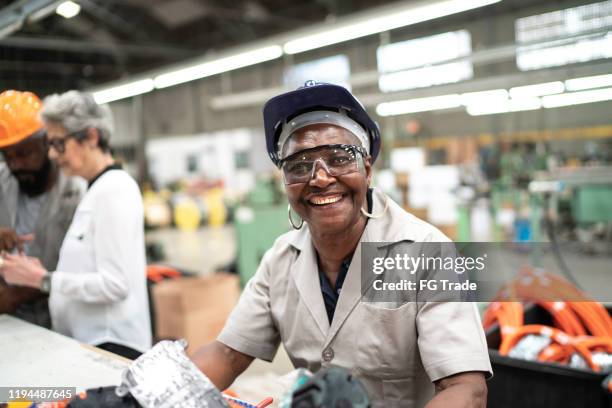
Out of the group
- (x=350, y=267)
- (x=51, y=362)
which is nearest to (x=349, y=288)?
(x=350, y=267)

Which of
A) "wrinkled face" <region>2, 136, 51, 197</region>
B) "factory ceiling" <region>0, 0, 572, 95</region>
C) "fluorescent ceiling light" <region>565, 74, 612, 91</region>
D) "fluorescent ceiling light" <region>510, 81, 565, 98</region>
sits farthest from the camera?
"factory ceiling" <region>0, 0, 572, 95</region>

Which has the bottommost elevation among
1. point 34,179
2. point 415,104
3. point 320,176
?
point 320,176

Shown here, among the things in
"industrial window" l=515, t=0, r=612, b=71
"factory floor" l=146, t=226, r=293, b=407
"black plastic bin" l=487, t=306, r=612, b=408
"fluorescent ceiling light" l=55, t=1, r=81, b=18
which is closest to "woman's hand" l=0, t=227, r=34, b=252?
"fluorescent ceiling light" l=55, t=1, r=81, b=18

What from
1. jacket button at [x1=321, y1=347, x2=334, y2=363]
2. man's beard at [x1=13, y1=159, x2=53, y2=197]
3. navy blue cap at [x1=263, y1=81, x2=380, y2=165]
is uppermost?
navy blue cap at [x1=263, y1=81, x2=380, y2=165]

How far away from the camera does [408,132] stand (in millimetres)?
11344

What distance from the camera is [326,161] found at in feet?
3.85

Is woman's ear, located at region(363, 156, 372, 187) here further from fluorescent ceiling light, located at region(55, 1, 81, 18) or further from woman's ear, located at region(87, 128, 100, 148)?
fluorescent ceiling light, located at region(55, 1, 81, 18)

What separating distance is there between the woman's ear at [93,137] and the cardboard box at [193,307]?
7.55 feet

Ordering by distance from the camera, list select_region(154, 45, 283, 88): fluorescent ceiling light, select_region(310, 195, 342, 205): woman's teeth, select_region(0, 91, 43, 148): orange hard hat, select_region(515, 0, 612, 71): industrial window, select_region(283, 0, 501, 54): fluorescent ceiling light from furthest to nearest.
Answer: select_region(154, 45, 283, 88): fluorescent ceiling light < select_region(283, 0, 501, 54): fluorescent ceiling light < select_region(515, 0, 612, 71): industrial window < select_region(0, 91, 43, 148): orange hard hat < select_region(310, 195, 342, 205): woman's teeth

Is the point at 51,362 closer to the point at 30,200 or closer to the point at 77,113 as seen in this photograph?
the point at 30,200

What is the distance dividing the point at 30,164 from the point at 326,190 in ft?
3.93

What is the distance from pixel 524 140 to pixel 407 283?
9.94 meters

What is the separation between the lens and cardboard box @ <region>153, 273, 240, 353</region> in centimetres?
398

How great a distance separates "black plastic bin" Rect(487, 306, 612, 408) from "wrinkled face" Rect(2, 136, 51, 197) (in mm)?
2051
